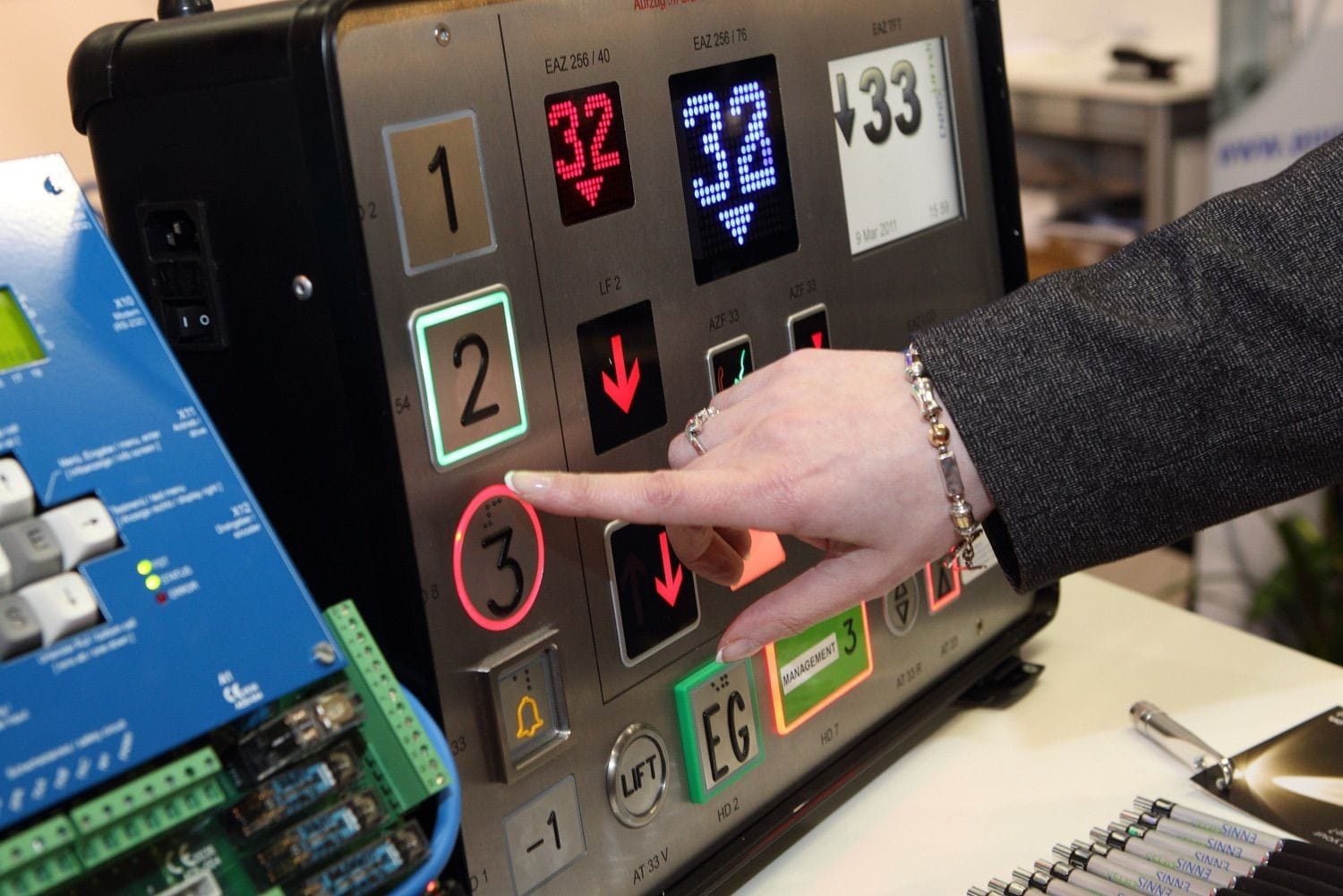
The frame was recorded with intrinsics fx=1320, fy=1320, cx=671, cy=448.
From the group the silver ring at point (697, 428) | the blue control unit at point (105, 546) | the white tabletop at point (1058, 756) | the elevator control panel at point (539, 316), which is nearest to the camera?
the blue control unit at point (105, 546)

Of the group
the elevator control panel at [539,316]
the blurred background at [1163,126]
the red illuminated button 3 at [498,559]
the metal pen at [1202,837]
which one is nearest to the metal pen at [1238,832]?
the metal pen at [1202,837]

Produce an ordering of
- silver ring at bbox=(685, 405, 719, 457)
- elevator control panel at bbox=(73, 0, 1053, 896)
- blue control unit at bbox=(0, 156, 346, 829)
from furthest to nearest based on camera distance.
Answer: silver ring at bbox=(685, 405, 719, 457) < elevator control panel at bbox=(73, 0, 1053, 896) < blue control unit at bbox=(0, 156, 346, 829)

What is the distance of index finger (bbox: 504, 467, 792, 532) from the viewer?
595 mm

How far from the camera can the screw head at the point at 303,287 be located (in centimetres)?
57

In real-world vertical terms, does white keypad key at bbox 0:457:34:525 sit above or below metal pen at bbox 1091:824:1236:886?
above

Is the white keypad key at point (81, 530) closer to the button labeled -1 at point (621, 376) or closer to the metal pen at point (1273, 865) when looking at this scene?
the button labeled -1 at point (621, 376)

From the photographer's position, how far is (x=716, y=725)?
0.75 metres

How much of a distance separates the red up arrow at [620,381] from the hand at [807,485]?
34 mm

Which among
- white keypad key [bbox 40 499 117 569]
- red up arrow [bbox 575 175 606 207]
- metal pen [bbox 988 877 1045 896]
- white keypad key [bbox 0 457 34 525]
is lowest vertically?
metal pen [bbox 988 877 1045 896]

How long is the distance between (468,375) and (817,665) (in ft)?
1.06

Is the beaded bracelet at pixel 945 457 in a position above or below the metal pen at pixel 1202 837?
above

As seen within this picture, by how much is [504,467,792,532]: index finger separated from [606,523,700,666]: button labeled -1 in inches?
3.5

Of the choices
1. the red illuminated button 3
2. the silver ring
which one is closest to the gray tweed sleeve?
the silver ring

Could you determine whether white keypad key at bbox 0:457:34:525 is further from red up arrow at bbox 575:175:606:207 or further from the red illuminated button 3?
red up arrow at bbox 575:175:606:207
